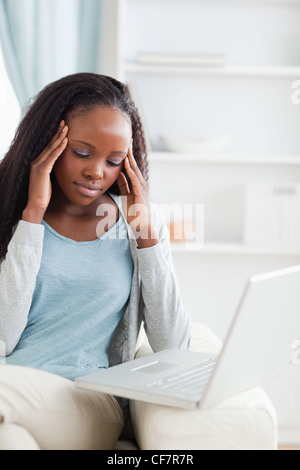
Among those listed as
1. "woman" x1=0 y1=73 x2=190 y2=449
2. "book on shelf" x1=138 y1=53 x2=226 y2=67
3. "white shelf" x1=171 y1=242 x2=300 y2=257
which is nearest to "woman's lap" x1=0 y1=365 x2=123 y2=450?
"woman" x1=0 y1=73 x2=190 y2=449

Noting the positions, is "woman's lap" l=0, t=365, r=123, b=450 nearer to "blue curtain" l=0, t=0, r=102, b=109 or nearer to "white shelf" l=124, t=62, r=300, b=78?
"blue curtain" l=0, t=0, r=102, b=109

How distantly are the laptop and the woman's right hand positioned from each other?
0.40 meters

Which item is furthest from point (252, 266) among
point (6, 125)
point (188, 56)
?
point (6, 125)

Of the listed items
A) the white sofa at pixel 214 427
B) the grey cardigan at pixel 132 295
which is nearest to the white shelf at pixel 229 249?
the grey cardigan at pixel 132 295

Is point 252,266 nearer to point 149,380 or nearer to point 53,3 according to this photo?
point 53,3

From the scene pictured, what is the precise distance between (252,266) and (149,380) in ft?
5.33

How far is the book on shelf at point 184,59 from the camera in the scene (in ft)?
8.66

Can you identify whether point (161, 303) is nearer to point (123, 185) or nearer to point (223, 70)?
point (123, 185)

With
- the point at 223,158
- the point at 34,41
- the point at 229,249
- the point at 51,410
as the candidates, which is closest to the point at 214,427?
the point at 51,410

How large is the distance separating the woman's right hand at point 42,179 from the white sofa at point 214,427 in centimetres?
51

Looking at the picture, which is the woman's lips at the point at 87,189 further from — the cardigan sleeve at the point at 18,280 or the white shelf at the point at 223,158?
the white shelf at the point at 223,158

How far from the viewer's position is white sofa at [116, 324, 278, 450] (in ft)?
3.84

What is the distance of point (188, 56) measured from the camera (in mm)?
2646

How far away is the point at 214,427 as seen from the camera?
1.18 meters
